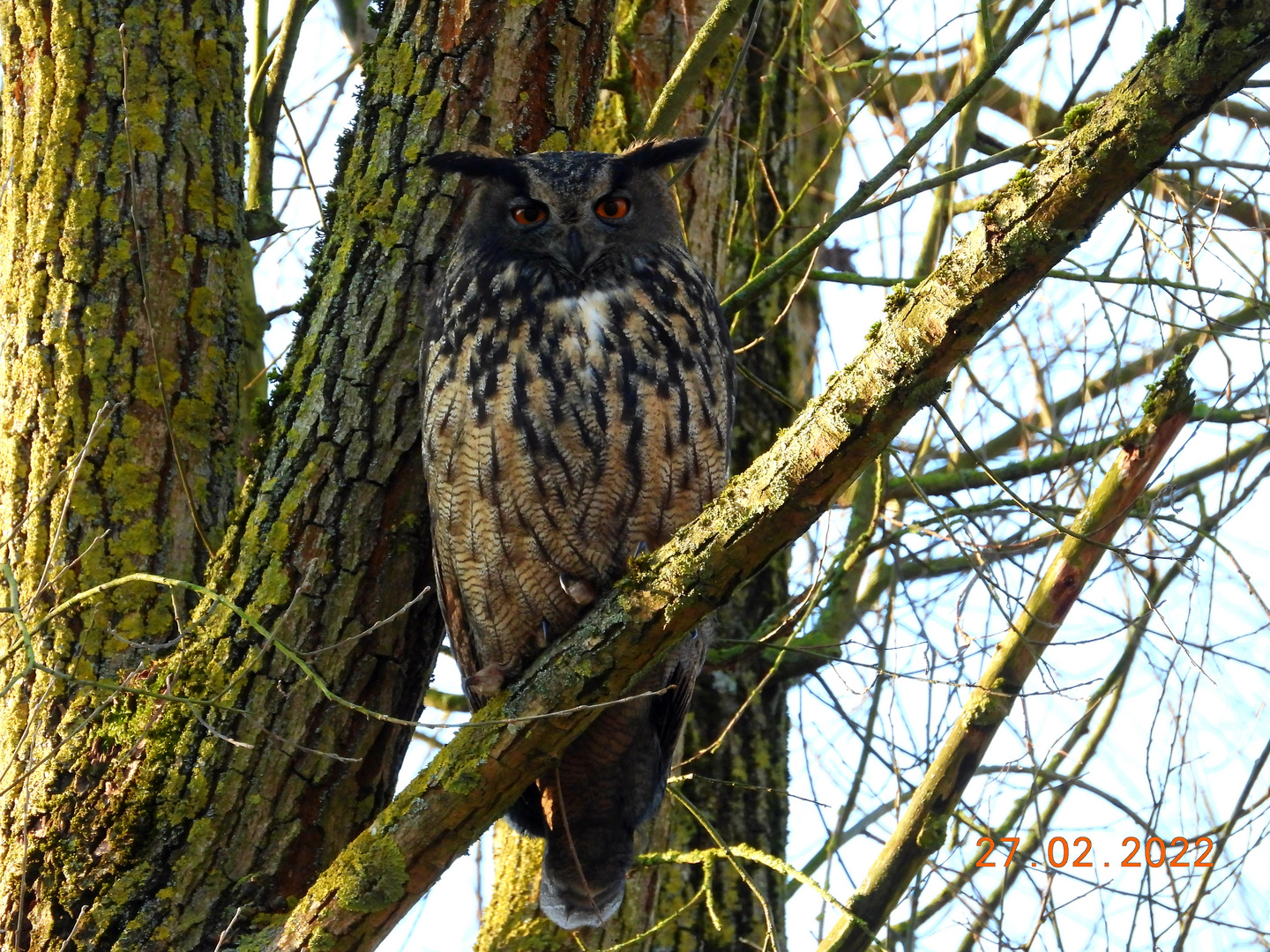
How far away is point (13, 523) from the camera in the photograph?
10.0 ft

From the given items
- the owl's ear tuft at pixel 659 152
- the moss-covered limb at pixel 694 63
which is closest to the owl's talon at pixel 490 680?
the owl's ear tuft at pixel 659 152

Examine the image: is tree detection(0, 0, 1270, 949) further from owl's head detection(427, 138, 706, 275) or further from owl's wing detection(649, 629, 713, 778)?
owl's wing detection(649, 629, 713, 778)

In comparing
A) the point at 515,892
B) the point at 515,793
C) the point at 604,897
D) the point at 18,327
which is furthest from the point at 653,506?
the point at 18,327

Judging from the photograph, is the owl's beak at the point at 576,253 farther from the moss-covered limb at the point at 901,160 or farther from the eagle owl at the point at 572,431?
the moss-covered limb at the point at 901,160

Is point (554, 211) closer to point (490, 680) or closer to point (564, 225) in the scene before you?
point (564, 225)

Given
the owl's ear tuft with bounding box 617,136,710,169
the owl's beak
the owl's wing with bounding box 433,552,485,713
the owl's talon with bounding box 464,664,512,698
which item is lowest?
the owl's talon with bounding box 464,664,512,698

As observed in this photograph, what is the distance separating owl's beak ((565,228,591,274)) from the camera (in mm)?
3113

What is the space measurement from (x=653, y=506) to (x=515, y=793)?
770 millimetres

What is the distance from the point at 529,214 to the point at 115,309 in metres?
1.01

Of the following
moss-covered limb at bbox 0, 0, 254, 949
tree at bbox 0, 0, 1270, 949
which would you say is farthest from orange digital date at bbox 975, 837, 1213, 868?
moss-covered limb at bbox 0, 0, 254, 949

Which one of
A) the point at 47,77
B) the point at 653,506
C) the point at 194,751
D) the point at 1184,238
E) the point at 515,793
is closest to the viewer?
the point at 515,793

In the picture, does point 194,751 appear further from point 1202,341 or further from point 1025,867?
point 1202,341

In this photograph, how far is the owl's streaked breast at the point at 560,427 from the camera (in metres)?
2.86

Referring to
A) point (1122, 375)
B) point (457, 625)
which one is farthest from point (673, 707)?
point (1122, 375)
